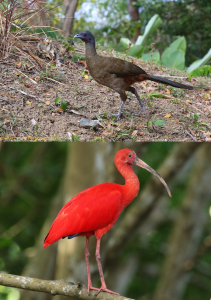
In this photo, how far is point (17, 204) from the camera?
491cm

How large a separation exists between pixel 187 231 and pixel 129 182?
2213mm

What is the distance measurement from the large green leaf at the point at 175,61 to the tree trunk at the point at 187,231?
138 cm

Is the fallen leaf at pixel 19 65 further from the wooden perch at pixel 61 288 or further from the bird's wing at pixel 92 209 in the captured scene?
the wooden perch at pixel 61 288

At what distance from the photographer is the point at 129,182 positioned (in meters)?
1.38

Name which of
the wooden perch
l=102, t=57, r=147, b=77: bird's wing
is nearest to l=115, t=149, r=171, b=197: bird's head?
the wooden perch

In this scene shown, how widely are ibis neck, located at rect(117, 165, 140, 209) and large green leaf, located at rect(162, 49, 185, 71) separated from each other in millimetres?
3146

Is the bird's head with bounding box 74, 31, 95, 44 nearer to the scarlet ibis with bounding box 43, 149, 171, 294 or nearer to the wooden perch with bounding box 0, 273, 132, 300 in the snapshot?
the scarlet ibis with bounding box 43, 149, 171, 294

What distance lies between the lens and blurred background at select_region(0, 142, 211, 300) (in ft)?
8.71

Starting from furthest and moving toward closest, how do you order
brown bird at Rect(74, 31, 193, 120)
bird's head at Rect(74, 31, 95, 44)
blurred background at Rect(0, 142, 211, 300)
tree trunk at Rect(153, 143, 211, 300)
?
tree trunk at Rect(153, 143, 211, 300) → brown bird at Rect(74, 31, 193, 120) → bird's head at Rect(74, 31, 95, 44) → blurred background at Rect(0, 142, 211, 300)

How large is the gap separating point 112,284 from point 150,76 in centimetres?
196

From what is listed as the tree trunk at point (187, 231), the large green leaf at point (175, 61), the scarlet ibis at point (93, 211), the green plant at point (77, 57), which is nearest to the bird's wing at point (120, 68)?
the green plant at point (77, 57)

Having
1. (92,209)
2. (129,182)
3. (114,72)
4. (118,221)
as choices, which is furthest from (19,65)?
(129,182)

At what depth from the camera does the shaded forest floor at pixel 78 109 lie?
249cm

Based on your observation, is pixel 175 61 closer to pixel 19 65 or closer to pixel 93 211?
pixel 19 65
